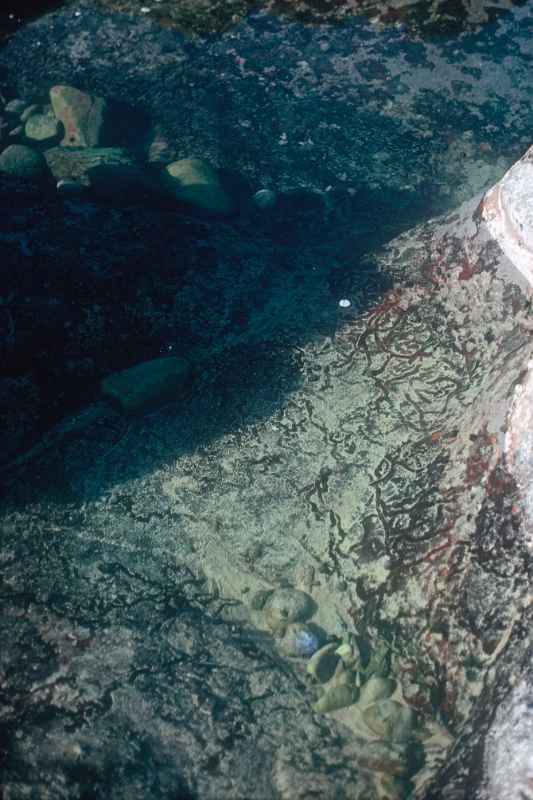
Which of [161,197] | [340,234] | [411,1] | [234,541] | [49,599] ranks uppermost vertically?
[411,1]

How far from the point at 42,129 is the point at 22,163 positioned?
24.1 inches

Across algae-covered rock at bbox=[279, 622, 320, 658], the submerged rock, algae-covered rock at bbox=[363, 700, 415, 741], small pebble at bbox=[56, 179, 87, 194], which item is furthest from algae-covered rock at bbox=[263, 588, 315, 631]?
small pebble at bbox=[56, 179, 87, 194]

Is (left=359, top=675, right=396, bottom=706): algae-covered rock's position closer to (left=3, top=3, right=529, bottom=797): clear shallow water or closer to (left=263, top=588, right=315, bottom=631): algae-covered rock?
(left=3, top=3, right=529, bottom=797): clear shallow water

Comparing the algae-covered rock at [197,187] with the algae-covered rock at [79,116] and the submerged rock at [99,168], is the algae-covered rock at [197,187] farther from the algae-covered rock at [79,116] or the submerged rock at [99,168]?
the algae-covered rock at [79,116]

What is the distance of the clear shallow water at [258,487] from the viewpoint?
2.25 meters

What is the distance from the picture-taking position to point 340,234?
406cm

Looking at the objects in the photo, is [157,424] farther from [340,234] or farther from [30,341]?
[340,234]

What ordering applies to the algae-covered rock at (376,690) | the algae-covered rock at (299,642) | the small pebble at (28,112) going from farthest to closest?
1. the small pebble at (28,112)
2. the algae-covered rock at (299,642)
3. the algae-covered rock at (376,690)

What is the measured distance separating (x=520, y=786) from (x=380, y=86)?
5.10 meters

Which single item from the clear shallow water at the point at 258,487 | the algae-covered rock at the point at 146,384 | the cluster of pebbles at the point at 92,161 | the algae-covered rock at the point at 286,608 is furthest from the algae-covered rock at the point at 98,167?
the algae-covered rock at the point at 286,608

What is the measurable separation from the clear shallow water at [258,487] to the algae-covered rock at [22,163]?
2.72ft

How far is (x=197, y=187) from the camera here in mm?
4113

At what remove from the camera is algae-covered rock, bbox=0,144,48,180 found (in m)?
4.14

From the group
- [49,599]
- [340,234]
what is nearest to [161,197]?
[340,234]
